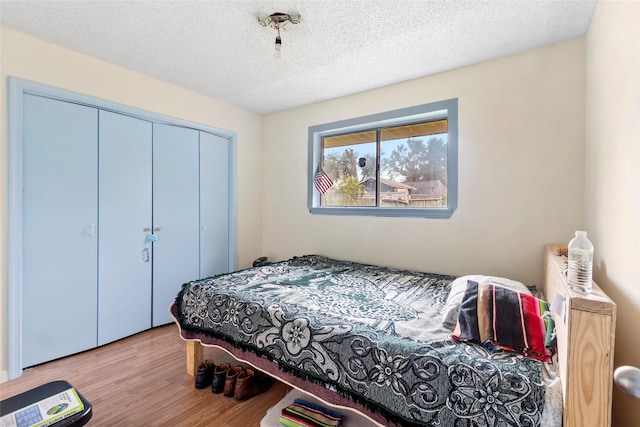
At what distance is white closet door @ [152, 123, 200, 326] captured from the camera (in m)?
2.94

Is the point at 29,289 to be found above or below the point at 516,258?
below

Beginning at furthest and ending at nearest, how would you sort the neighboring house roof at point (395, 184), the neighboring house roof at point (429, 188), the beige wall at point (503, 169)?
the neighboring house roof at point (395, 184)
the neighboring house roof at point (429, 188)
the beige wall at point (503, 169)

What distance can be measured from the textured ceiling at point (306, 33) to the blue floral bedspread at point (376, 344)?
1795 mm

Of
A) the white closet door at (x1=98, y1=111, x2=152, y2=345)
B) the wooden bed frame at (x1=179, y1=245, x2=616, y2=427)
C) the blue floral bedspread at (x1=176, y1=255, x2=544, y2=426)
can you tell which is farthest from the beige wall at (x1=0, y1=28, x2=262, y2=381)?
the wooden bed frame at (x1=179, y1=245, x2=616, y2=427)

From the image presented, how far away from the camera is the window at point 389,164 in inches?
105

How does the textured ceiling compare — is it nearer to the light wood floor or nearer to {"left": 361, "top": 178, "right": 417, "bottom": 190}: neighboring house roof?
{"left": 361, "top": 178, "right": 417, "bottom": 190}: neighboring house roof

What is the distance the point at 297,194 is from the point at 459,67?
2091 mm

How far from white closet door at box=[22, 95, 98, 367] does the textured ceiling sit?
0.62 metres

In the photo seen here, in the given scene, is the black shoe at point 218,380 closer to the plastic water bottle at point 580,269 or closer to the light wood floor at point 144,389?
the light wood floor at point 144,389

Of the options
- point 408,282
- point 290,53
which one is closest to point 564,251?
point 408,282

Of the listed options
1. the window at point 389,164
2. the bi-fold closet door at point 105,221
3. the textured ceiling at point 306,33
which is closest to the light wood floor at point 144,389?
the bi-fold closet door at point 105,221

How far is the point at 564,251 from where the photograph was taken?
6.00 feet

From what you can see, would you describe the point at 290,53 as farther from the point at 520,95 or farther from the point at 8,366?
the point at 8,366

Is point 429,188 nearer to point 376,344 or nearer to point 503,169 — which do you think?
point 503,169
